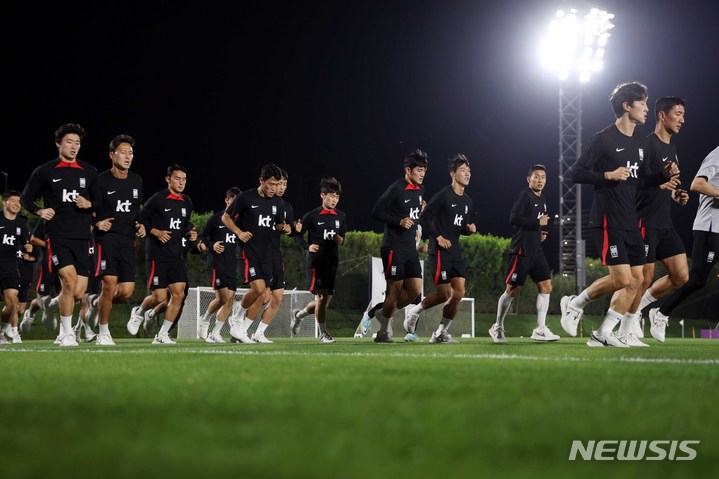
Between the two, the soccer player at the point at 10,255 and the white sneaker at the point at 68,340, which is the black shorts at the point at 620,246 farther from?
the soccer player at the point at 10,255

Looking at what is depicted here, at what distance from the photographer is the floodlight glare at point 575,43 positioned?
99.6ft

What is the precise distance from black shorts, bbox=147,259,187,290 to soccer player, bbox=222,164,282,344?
934 mm

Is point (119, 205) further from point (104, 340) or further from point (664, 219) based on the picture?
point (664, 219)

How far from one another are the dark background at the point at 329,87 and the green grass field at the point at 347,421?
29.3 metres

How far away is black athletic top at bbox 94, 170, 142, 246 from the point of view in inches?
446

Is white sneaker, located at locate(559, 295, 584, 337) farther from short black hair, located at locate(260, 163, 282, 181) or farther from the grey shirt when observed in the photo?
short black hair, located at locate(260, 163, 282, 181)

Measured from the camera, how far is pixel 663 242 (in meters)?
10.1

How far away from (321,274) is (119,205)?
350 cm

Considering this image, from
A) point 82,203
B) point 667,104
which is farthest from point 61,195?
point 667,104

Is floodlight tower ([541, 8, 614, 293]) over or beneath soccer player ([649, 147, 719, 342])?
over

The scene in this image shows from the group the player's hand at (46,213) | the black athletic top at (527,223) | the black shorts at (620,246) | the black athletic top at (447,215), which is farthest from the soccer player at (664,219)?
the player's hand at (46,213)

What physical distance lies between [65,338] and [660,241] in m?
7.37

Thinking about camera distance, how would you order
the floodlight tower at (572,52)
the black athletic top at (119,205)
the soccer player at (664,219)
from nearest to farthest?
the soccer player at (664,219) < the black athletic top at (119,205) < the floodlight tower at (572,52)

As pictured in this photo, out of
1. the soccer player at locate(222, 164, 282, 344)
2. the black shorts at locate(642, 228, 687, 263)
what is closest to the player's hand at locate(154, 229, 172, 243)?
the soccer player at locate(222, 164, 282, 344)
